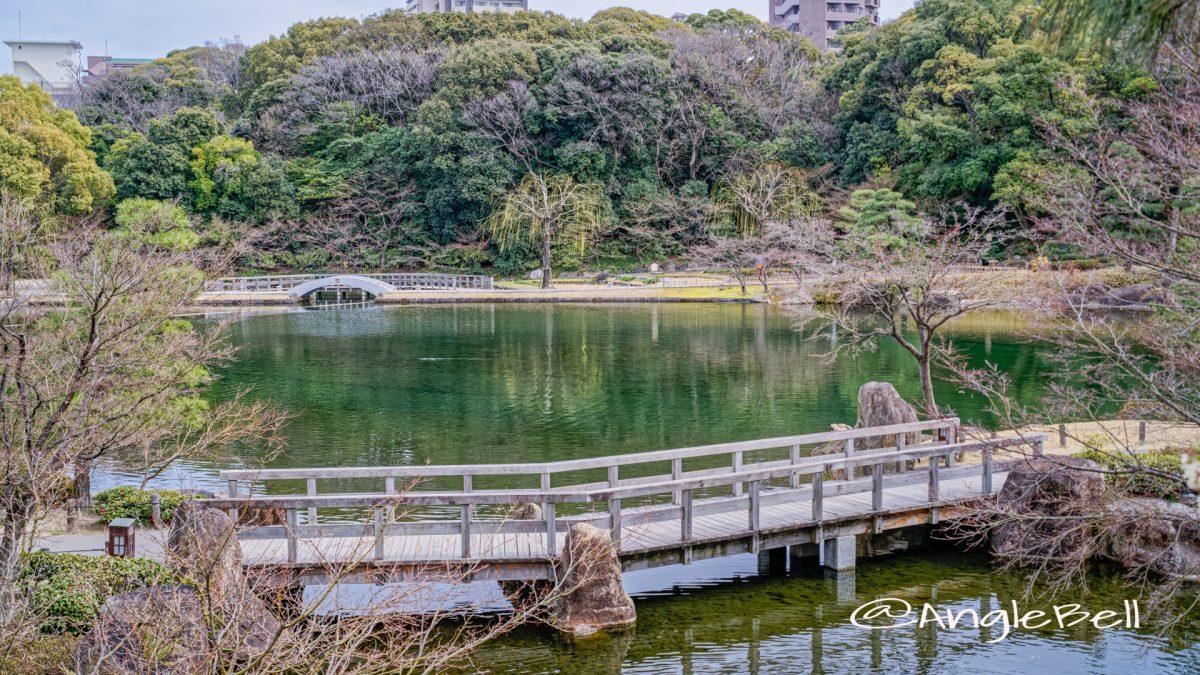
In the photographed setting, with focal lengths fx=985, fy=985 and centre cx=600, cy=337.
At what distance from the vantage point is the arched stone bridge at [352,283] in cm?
4200

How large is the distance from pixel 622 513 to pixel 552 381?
530 inches

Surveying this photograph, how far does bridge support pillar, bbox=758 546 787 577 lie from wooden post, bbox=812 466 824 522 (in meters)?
0.88

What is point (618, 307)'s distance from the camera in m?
37.2

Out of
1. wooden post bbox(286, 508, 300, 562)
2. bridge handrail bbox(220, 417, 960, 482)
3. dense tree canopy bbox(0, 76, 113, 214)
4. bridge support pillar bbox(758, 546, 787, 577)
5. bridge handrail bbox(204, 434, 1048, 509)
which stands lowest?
bridge support pillar bbox(758, 546, 787, 577)

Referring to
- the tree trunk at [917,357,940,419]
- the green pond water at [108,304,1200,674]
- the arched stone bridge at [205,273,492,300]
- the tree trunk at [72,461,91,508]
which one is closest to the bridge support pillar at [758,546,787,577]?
A: the green pond water at [108,304,1200,674]

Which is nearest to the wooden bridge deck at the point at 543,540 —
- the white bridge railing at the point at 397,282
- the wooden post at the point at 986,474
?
the wooden post at the point at 986,474

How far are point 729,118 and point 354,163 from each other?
62.1 ft

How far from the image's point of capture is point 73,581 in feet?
27.0

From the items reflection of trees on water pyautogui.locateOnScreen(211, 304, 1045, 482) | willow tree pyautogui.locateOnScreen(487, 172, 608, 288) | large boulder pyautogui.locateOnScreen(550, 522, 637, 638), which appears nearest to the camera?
large boulder pyautogui.locateOnScreen(550, 522, 637, 638)

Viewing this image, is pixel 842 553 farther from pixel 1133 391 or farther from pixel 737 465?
pixel 1133 391

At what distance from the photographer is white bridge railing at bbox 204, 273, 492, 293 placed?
43750 mm

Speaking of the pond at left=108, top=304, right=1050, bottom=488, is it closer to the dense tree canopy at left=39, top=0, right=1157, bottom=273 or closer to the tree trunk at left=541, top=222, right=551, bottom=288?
the tree trunk at left=541, top=222, right=551, bottom=288

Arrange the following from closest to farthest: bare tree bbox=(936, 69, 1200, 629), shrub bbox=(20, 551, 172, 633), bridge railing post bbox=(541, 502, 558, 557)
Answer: bare tree bbox=(936, 69, 1200, 629) < shrub bbox=(20, 551, 172, 633) < bridge railing post bbox=(541, 502, 558, 557)

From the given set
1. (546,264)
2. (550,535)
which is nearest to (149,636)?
(550,535)
